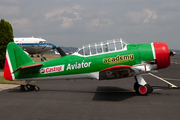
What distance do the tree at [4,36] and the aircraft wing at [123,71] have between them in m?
17.3

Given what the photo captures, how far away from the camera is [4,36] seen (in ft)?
75.8

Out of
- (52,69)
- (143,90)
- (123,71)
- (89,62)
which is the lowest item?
(143,90)

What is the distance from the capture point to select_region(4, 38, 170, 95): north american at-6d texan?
9.73 meters

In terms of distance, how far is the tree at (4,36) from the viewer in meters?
22.9

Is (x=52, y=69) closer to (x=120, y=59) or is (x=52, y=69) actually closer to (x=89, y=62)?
(x=89, y=62)

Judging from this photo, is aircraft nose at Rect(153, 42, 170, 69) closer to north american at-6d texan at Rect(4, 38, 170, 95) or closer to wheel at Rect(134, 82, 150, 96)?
north american at-6d texan at Rect(4, 38, 170, 95)

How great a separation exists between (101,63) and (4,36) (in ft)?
55.9

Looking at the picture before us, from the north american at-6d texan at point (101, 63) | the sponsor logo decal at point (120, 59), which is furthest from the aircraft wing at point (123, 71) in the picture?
the sponsor logo decal at point (120, 59)

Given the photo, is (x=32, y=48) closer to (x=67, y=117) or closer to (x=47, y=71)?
(x=47, y=71)

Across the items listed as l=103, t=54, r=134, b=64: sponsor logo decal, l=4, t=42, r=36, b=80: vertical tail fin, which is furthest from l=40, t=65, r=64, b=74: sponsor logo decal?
l=103, t=54, r=134, b=64: sponsor logo decal

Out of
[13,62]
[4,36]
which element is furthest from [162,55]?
[4,36]

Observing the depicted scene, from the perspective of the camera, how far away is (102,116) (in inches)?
250

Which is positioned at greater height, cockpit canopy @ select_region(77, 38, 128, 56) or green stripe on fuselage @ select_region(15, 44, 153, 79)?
cockpit canopy @ select_region(77, 38, 128, 56)

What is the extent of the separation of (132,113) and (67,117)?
2.24 meters
